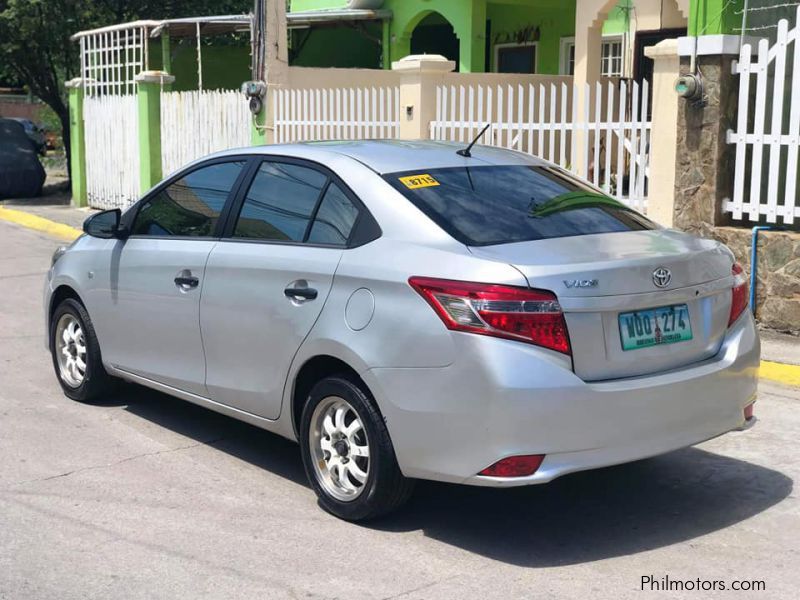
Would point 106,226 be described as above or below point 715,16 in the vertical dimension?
below

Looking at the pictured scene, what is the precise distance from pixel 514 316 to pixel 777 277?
16.6ft

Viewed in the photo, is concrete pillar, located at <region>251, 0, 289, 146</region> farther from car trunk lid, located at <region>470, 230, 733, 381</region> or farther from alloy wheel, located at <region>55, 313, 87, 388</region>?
car trunk lid, located at <region>470, 230, 733, 381</region>

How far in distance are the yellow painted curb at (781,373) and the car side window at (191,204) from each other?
12.8 ft

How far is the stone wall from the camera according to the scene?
→ 852 cm

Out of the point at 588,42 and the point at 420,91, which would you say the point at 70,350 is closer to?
the point at 420,91

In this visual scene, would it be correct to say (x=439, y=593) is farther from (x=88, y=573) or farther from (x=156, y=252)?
(x=156, y=252)

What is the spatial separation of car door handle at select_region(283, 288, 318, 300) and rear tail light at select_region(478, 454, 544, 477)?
3.99ft

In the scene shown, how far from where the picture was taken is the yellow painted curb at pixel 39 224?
16078 mm

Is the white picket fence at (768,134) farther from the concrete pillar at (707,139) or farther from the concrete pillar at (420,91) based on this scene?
the concrete pillar at (420,91)

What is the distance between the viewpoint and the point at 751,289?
8.82 meters

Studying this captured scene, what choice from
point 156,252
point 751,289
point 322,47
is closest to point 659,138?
point 751,289

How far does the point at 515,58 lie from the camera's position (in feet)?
66.1

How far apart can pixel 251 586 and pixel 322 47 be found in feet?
60.7

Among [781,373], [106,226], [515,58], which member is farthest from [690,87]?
[515,58]
